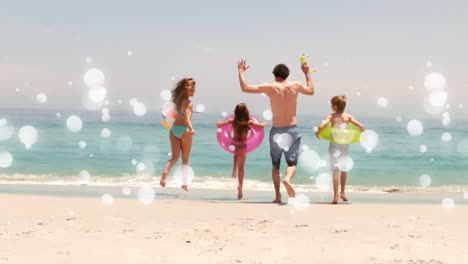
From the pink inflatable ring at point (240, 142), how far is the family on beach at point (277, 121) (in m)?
0.03

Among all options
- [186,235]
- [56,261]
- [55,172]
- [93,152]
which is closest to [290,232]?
[186,235]

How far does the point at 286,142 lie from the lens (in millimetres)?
7801

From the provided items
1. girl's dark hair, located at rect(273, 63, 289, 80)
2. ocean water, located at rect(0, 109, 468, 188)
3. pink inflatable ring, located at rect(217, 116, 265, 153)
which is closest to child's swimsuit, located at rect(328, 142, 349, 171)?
pink inflatable ring, located at rect(217, 116, 265, 153)

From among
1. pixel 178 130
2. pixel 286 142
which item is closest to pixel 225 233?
pixel 286 142

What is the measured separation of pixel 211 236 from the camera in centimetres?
559

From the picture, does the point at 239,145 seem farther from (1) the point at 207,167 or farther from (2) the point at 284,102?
(1) the point at 207,167

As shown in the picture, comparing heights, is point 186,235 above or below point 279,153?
below

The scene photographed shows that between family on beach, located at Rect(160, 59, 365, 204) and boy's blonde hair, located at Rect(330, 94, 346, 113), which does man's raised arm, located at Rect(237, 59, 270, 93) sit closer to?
family on beach, located at Rect(160, 59, 365, 204)

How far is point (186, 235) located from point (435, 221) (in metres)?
3.46

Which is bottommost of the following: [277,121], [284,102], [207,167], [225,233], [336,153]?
[207,167]

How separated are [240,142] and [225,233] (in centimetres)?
304

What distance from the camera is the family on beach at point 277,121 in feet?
25.3

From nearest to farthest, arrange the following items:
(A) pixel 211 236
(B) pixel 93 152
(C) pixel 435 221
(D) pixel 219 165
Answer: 1. (A) pixel 211 236
2. (C) pixel 435 221
3. (D) pixel 219 165
4. (B) pixel 93 152

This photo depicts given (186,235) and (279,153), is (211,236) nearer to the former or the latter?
(186,235)
